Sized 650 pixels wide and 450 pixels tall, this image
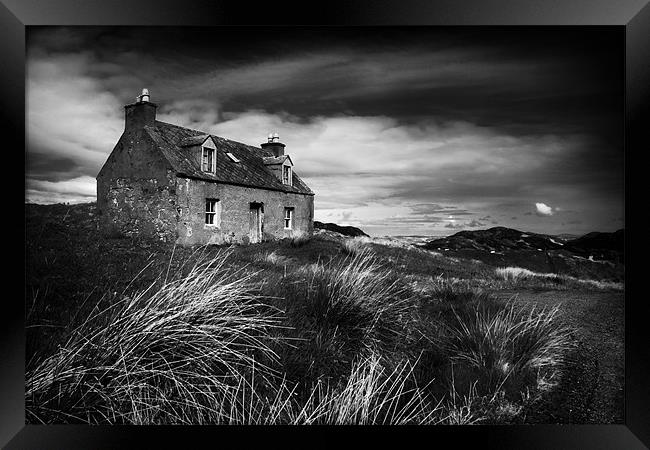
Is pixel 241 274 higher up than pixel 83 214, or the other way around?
pixel 83 214

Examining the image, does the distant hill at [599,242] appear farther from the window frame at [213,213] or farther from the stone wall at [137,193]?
the stone wall at [137,193]

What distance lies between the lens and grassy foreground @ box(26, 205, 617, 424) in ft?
7.43

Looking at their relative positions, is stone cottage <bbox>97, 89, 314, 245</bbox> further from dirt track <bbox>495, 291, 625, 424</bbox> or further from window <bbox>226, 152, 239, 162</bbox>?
dirt track <bbox>495, 291, 625, 424</bbox>

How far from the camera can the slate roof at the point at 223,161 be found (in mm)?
3854

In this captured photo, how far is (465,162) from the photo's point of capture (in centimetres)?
303

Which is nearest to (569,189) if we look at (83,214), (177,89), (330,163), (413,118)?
(413,118)

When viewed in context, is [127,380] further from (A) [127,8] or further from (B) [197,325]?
(A) [127,8]

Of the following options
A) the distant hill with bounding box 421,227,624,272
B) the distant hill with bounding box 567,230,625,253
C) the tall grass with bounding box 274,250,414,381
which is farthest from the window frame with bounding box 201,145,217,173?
the distant hill with bounding box 567,230,625,253

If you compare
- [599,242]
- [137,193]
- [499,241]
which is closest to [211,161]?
[137,193]

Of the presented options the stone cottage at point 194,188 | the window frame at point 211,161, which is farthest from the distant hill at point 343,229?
the window frame at point 211,161

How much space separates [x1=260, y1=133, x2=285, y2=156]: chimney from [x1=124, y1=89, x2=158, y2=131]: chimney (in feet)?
2.91

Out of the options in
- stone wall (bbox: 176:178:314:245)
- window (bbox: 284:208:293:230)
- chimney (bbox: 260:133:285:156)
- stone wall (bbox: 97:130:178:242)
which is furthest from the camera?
window (bbox: 284:208:293:230)

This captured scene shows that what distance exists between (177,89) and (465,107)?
7.07 ft
